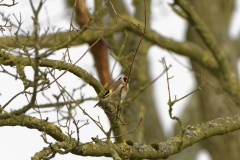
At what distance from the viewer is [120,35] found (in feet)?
37.9

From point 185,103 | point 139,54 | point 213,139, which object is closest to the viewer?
point 139,54

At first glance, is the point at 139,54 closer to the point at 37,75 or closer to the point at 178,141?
the point at 178,141

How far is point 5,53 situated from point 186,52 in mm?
4474

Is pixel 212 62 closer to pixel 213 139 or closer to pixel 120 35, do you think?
pixel 213 139

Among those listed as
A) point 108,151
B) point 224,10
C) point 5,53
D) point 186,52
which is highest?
point 224,10

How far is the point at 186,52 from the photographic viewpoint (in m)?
7.78

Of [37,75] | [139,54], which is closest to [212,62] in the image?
[139,54]

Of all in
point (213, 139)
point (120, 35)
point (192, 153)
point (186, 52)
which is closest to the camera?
point (186, 52)

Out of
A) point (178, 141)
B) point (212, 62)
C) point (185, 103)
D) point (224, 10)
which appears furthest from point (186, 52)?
point (185, 103)

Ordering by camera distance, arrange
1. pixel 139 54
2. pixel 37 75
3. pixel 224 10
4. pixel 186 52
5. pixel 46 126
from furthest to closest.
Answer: pixel 224 10 → pixel 139 54 → pixel 186 52 → pixel 46 126 → pixel 37 75

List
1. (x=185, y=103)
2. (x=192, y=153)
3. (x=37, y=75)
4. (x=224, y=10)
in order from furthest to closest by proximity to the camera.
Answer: (x=185, y=103), (x=192, y=153), (x=224, y=10), (x=37, y=75)

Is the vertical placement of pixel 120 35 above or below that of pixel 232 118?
above

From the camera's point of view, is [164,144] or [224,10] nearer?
[164,144]

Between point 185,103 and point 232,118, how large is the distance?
10.1 meters
